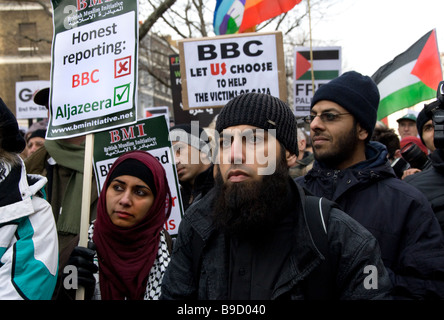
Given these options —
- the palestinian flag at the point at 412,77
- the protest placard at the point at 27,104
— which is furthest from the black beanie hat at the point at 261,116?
the protest placard at the point at 27,104

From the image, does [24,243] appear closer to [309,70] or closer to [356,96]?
[356,96]

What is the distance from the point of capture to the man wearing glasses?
6.57ft

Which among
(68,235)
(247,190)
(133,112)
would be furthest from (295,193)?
(68,235)

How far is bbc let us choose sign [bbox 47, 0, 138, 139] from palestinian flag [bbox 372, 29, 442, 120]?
3.28m

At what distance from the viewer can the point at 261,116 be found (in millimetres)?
1896

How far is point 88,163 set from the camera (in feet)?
9.15

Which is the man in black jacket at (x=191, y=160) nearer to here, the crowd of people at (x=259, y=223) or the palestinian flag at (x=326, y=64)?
the crowd of people at (x=259, y=223)

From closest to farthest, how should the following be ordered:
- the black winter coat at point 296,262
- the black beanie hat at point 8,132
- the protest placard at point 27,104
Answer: the black winter coat at point 296,262 < the black beanie hat at point 8,132 < the protest placard at point 27,104

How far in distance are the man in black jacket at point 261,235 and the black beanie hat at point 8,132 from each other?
3.33ft

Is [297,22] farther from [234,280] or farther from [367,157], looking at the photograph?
[234,280]

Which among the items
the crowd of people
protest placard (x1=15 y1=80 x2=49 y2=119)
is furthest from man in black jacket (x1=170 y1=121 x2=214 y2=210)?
protest placard (x1=15 y1=80 x2=49 y2=119)

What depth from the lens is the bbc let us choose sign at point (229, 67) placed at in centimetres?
460

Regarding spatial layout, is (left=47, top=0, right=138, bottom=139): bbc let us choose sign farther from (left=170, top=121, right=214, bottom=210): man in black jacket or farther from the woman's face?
(left=170, top=121, right=214, bottom=210): man in black jacket

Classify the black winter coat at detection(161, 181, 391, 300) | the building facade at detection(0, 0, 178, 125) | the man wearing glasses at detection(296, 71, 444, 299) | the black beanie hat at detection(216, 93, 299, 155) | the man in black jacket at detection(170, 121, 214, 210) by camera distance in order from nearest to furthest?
the black winter coat at detection(161, 181, 391, 300)
the black beanie hat at detection(216, 93, 299, 155)
the man wearing glasses at detection(296, 71, 444, 299)
the man in black jacket at detection(170, 121, 214, 210)
the building facade at detection(0, 0, 178, 125)
